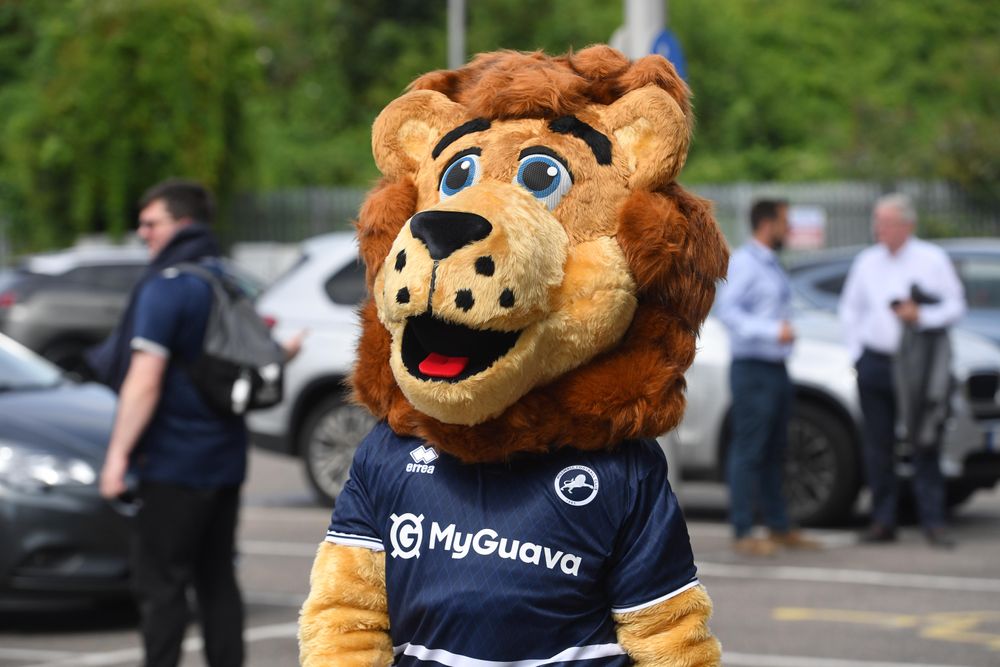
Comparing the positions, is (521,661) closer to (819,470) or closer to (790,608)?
(790,608)

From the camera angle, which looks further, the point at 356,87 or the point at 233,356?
the point at 356,87

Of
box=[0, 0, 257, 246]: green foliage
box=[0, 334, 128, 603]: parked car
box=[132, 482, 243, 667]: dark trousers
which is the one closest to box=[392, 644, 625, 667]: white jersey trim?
box=[132, 482, 243, 667]: dark trousers

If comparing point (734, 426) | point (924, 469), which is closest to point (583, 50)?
point (734, 426)

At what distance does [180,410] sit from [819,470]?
232 inches

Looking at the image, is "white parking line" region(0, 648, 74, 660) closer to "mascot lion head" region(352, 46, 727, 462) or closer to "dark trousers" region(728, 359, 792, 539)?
"dark trousers" region(728, 359, 792, 539)

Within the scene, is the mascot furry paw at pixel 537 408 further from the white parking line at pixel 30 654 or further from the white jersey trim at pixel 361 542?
the white parking line at pixel 30 654

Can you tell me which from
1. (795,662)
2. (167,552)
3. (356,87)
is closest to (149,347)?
(167,552)

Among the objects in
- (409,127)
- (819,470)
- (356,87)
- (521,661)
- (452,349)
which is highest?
(356,87)

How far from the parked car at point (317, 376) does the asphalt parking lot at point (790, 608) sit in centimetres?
52

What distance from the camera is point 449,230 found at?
9.25 feet

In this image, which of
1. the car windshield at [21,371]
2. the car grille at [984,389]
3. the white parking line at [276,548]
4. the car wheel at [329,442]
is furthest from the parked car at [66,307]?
the car grille at [984,389]

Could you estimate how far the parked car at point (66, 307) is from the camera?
1898 cm

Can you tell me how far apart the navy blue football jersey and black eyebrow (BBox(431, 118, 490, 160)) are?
1.87ft

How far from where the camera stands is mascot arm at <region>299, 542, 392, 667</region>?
304cm
